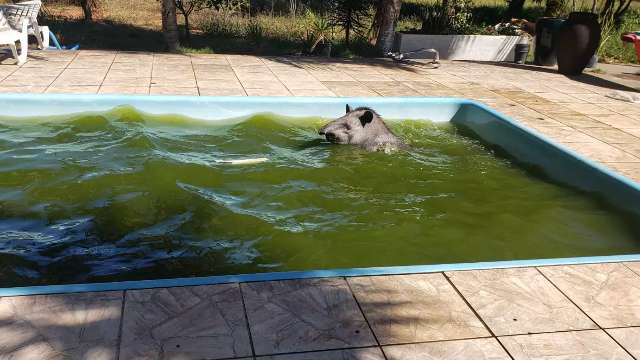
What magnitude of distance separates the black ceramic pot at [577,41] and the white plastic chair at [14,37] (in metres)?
11.5

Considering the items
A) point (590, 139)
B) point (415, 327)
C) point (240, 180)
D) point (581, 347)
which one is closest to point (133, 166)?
point (240, 180)

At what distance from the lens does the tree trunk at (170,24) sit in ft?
41.8

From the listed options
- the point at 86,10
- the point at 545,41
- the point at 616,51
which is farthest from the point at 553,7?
the point at 86,10

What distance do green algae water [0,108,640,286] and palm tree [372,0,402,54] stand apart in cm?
641

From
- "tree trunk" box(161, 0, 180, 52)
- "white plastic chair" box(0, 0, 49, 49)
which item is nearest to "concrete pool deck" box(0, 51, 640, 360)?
"white plastic chair" box(0, 0, 49, 49)

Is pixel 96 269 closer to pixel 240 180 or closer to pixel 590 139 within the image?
pixel 240 180

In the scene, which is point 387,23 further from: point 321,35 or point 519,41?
point 519,41

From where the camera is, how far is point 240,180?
6.79 meters

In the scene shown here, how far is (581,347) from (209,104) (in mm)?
6677

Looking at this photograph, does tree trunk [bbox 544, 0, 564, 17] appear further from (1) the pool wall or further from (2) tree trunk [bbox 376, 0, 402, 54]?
(1) the pool wall

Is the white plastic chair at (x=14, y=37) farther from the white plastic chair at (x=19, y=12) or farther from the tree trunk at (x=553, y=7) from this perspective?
the tree trunk at (x=553, y=7)

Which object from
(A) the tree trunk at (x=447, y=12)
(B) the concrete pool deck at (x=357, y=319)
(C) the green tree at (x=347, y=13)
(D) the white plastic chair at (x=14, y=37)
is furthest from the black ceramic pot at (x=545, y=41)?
(D) the white plastic chair at (x=14, y=37)

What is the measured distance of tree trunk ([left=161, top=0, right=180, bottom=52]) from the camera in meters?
12.7

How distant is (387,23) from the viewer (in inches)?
558
